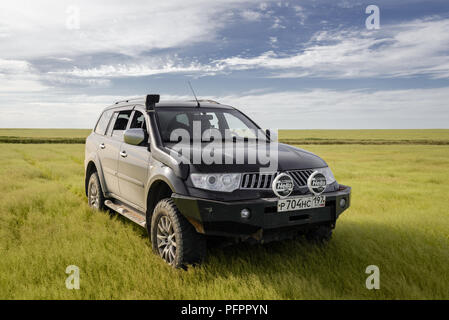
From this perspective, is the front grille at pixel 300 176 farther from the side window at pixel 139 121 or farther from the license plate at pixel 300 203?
the side window at pixel 139 121

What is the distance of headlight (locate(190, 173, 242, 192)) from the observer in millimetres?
3529

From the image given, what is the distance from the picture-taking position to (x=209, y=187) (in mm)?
3523

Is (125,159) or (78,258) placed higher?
(125,159)

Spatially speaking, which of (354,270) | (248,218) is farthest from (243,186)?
(354,270)

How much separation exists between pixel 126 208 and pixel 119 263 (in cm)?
140

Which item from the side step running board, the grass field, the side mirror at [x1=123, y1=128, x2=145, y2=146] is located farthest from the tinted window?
the grass field

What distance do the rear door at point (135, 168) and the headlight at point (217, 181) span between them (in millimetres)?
996

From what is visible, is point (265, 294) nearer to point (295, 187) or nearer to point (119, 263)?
point (295, 187)

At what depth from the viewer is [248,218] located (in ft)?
11.4

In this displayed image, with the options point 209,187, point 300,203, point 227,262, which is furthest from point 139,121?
point 300,203

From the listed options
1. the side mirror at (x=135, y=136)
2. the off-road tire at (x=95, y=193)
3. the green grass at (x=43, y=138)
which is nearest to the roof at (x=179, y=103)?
the side mirror at (x=135, y=136)

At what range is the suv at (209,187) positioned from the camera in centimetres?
350

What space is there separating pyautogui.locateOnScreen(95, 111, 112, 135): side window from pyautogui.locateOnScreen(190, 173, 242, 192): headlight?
3.17 meters
